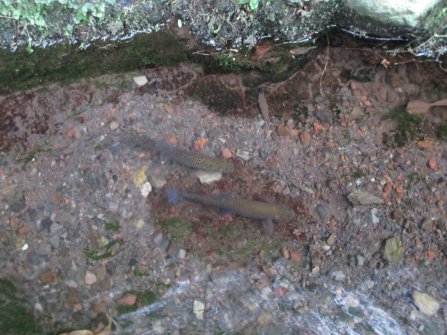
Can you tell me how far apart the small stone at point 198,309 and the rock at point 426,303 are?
4.79ft

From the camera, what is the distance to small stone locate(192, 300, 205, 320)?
337 centimetres

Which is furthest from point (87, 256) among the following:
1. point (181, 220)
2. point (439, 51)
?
point (439, 51)

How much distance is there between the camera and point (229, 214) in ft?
12.0

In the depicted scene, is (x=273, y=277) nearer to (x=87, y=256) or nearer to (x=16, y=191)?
(x=87, y=256)

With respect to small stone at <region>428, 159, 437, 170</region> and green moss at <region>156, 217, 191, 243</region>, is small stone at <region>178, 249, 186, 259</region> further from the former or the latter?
small stone at <region>428, 159, 437, 170</region>

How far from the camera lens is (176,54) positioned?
4164mm

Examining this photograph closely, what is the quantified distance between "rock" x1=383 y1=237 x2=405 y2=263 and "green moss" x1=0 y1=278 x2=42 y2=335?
2.47 meters

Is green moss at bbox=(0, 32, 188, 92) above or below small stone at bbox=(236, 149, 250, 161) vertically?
above

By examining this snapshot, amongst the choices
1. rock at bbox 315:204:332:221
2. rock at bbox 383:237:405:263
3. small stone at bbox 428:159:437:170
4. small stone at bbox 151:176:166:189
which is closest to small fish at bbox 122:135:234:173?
small stone at bbox 151:176:166:189

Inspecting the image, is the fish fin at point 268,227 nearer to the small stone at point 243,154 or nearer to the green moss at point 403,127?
the small stone at point 243,154

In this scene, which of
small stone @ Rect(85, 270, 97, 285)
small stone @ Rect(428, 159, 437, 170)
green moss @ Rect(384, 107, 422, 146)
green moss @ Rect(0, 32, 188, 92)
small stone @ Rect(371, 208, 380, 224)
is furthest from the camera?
green moss @ Rect(0, 32, 188, 92)

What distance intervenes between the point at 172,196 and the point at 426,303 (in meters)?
1.96

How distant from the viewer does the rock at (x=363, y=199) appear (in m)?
3.66

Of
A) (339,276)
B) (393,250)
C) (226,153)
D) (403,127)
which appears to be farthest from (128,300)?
(403,127)
